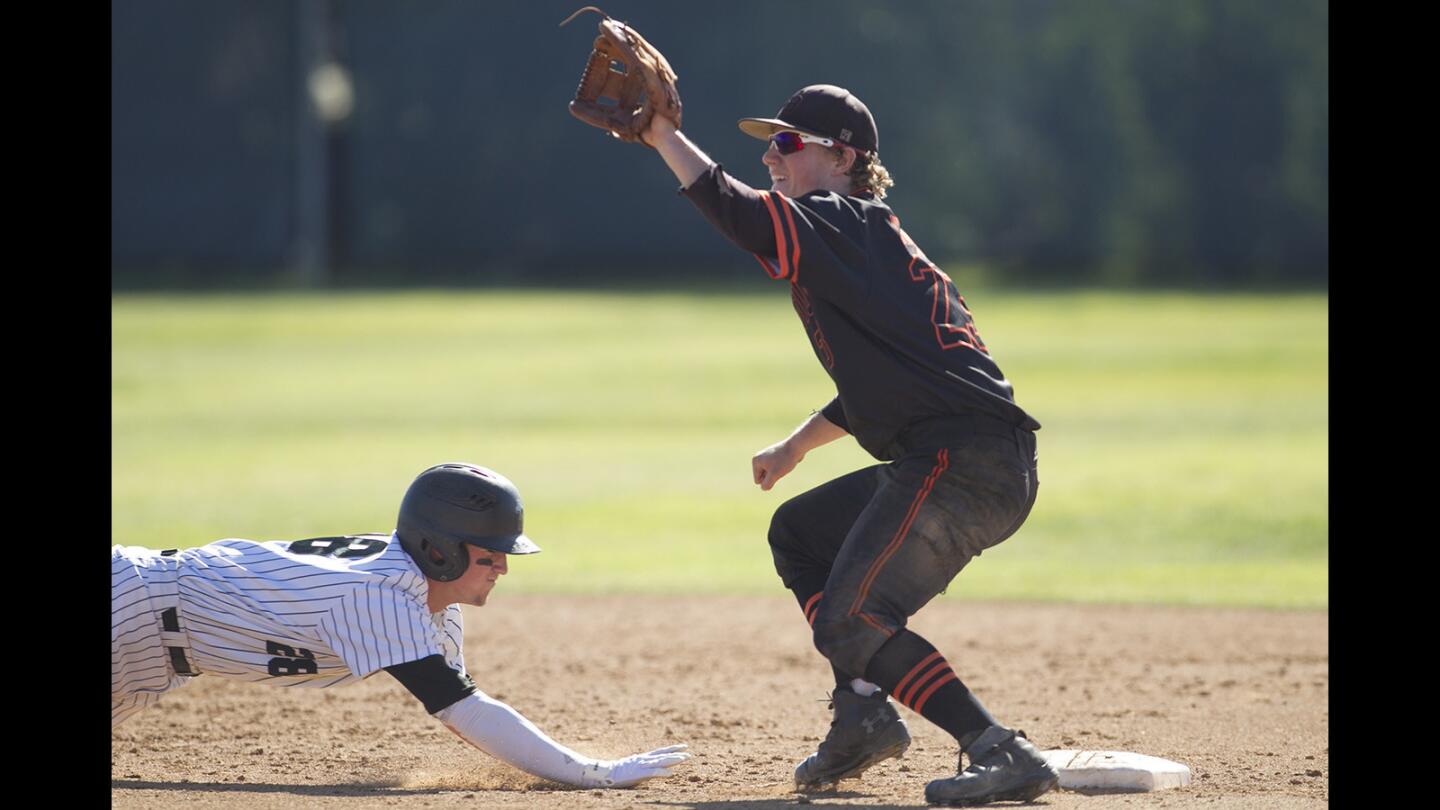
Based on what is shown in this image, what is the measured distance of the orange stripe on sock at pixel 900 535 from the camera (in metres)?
4.18

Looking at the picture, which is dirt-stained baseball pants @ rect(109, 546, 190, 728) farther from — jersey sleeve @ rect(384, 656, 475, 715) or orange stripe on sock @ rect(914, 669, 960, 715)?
orange stripe on sock @ rect(914, 669, 960, 715)

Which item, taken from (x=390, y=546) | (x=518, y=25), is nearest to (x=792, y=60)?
(x=518, y=25)

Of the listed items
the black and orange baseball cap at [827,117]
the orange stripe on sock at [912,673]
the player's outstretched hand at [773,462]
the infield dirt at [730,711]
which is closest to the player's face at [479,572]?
the infield dirt at [730,711]

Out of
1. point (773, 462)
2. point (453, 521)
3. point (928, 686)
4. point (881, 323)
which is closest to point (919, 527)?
point (928, 686)

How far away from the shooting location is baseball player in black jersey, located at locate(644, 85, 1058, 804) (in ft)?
13.3

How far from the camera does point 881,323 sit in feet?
13.7

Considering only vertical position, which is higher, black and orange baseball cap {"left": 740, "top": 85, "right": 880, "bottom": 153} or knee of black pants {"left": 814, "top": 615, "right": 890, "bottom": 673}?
black and orange baseball cap {"left": 740, "top": 85, "right": 880, "bottom": 153}

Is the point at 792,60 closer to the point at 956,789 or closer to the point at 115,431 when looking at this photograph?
the point at 115,431

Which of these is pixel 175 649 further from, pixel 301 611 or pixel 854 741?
pixel 854 741

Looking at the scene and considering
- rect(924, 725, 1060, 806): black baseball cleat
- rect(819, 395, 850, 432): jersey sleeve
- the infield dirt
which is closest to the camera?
rect(924, 725, 1060, 806): black baseball cleat

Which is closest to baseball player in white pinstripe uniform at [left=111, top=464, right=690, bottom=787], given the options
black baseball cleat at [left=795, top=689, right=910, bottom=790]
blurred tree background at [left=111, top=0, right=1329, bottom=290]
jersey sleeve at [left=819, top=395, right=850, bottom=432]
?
black baseball cleat at [left=795, top=689, right=910, bottom=790]

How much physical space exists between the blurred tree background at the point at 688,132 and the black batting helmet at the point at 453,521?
29198 millimetres

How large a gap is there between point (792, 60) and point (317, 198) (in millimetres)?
11022

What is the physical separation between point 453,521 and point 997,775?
5.13 ft
